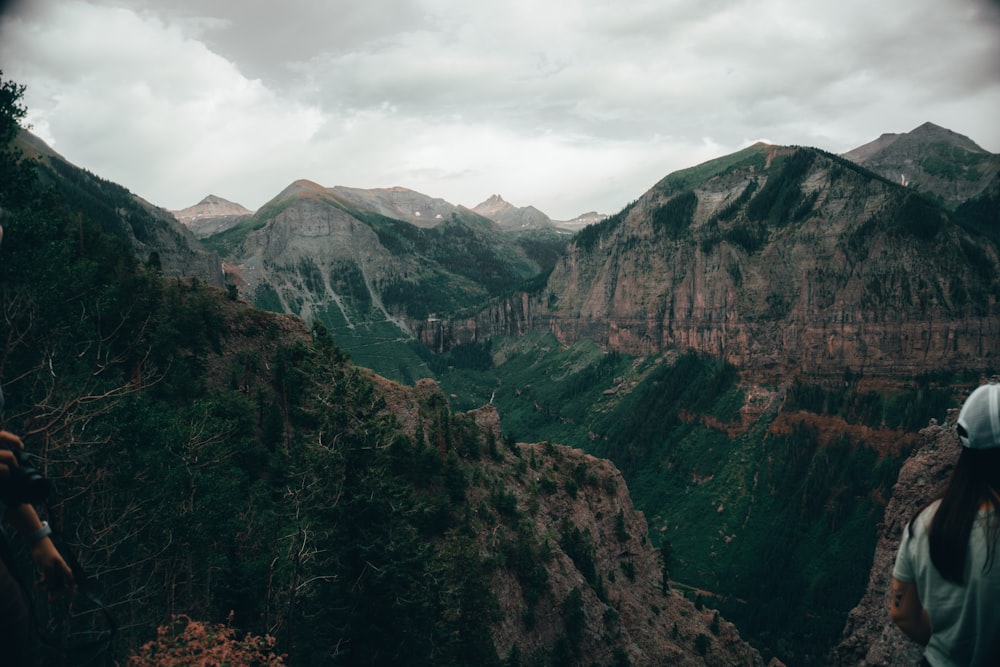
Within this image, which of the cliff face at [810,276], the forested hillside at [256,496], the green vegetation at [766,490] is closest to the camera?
the forested hillside at [256,496]

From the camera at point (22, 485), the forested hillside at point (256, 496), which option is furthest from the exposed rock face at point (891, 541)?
the camera at point (22, 485)

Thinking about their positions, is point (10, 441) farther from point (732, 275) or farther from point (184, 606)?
point (732, 275)

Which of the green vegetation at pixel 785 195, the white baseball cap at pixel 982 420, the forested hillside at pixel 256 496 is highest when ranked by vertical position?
the green vegetation at pixel 785 195

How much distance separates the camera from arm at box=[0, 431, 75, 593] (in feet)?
14.1

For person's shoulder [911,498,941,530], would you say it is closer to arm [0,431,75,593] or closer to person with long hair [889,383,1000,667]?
person with long hair [889,383,1000,667]

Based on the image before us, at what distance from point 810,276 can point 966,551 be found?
156m

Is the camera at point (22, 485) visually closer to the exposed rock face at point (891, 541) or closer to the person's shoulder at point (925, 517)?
the person's shoulder at point (925, 517)

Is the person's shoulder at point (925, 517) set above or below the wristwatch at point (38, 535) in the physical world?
above

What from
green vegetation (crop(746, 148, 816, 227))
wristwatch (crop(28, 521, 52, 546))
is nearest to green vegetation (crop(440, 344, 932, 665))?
green vegetation (crop(746, 148, 816, 227))

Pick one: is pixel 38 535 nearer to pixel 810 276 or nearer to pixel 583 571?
pixel 583 571

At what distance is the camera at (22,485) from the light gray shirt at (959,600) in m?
6.80

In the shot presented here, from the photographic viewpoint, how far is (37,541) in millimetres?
4648

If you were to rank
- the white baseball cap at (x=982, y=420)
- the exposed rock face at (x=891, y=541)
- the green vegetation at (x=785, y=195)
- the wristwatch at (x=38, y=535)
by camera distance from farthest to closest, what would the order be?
the green vegetation at (x=785, y=195)
the exposed rock face at (x=891, y=541)
the wristwatch at (x=38, y=535)
the white baseball cap at (x=982, y=420)

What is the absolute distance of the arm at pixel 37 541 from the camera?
4.30 meters
